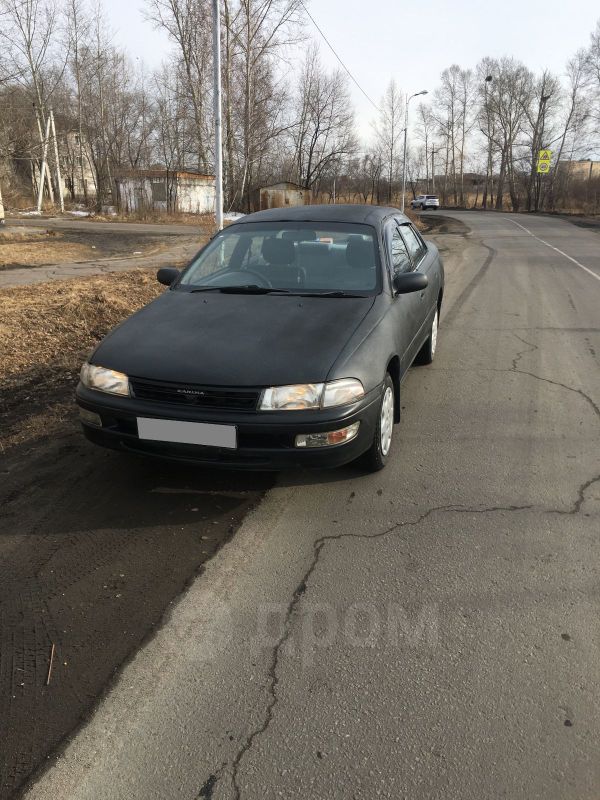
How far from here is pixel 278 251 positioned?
443cm

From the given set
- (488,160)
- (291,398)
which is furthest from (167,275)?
(488,160)

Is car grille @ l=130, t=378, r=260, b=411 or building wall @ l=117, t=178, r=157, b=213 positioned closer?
car grille @ l=130, t=378, r=260, b=411

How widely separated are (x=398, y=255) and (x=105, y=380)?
2607 millimetres

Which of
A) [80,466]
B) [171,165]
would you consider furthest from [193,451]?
[171,165]

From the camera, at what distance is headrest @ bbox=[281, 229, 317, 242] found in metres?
4.46

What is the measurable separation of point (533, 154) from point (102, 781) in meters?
66.2

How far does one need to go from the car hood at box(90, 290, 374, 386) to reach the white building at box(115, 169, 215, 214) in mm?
37839

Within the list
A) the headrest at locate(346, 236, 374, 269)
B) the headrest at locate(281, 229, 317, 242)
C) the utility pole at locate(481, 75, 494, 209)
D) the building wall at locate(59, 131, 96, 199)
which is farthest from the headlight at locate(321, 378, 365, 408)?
the utility pole at locate(481, 75, 494, 209)

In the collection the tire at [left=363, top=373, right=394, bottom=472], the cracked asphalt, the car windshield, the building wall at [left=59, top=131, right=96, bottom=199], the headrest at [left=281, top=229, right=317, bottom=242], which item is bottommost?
the cracked asphalt

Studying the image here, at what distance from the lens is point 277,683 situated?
7.09 ft

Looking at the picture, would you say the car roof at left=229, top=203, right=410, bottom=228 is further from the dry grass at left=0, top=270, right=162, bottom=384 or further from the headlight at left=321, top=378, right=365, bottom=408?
the dry grass at left=0, top=270, right=162, bottom=384

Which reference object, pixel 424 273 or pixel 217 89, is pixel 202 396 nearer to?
pixel 424 273

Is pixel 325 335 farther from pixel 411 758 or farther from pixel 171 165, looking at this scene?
pixel 171 165

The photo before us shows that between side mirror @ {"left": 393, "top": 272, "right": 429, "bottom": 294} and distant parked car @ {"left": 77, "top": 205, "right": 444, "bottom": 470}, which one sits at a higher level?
side mirror @ {"left": 393, "top": 272, "right": 429, "bottom": 294}
